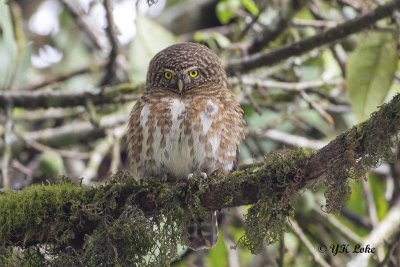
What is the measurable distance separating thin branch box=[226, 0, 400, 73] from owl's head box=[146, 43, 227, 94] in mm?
386

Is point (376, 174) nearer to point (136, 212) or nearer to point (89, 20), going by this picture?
point (89, 20)

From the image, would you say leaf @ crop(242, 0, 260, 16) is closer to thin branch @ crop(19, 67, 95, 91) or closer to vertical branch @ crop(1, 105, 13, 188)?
thin branch @ crop(19, 67, 95, 91)

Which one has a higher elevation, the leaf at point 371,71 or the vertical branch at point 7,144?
the leaf at point 371,71

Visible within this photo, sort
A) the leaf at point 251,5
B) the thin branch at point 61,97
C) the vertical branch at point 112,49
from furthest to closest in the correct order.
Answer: the leaf at point 251,5 < the thin branch at point 61,97 < the vertical branch at point 112,49

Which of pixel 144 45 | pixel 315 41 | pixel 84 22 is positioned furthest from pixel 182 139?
pixel 84 22

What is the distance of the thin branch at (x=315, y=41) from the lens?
443 centimetres

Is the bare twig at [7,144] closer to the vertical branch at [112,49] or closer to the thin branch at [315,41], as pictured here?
the vertical branch at [112,49]

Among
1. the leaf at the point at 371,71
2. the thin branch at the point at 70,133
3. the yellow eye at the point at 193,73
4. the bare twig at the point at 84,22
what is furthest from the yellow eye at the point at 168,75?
the bare twig at the point at 84,22

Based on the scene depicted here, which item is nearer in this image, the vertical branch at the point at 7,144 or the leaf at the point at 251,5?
the vertical branch at the point at 7,144

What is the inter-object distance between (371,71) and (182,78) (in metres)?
1.09

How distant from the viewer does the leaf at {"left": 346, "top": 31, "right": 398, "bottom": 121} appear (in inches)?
169

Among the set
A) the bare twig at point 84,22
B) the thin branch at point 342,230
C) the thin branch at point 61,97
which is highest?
the bare twig at point 84,22

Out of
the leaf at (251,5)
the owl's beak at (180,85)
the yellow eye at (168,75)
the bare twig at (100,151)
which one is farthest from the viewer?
the leaf at (251,5)

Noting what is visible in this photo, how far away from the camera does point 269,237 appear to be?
3.34 m
